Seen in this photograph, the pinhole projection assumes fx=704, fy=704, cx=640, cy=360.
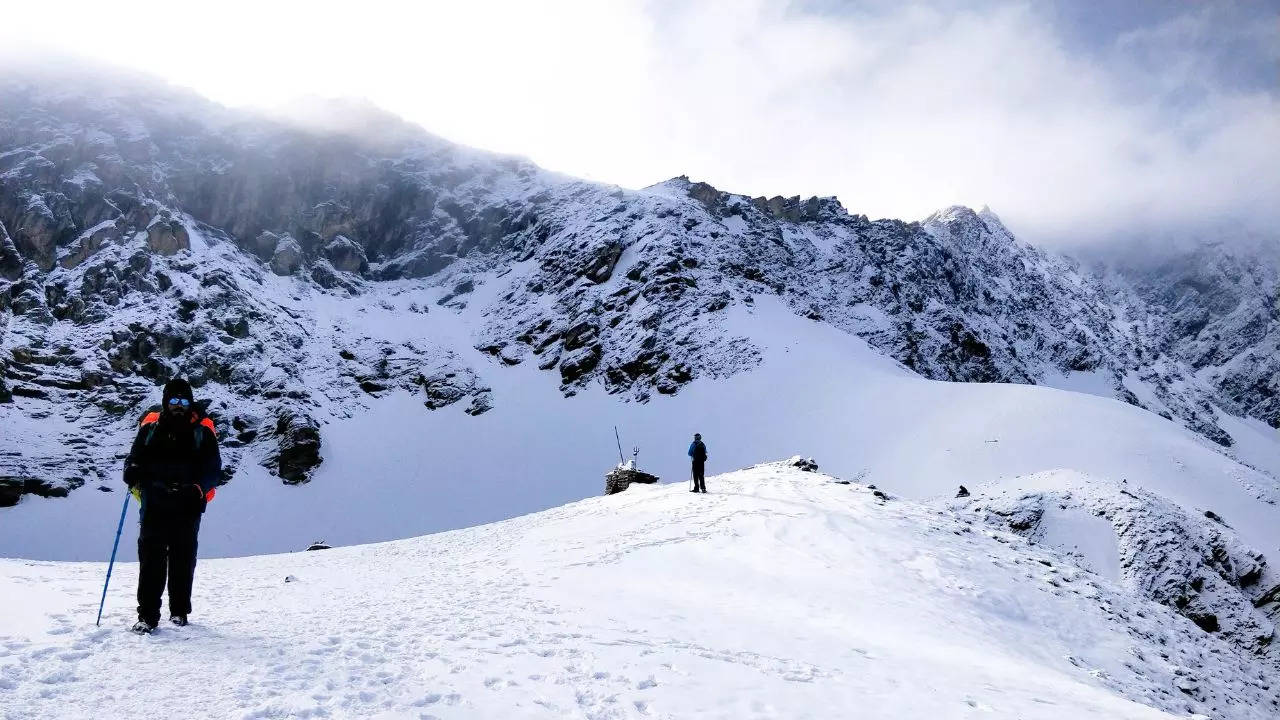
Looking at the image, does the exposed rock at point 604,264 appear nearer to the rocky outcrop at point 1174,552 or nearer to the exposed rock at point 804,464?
the exposed rock at point 804,464

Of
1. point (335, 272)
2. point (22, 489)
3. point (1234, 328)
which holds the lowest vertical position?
point (22, 489)

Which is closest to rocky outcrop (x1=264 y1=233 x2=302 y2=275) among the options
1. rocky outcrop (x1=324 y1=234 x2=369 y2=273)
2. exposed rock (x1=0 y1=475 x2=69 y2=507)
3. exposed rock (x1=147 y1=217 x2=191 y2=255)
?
rocky outcrop (x1=324 y1=234 x2=369 y2=273)

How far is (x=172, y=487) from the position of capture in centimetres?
668

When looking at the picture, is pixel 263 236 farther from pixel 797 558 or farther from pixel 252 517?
pixel 797 558

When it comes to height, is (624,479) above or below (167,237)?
below

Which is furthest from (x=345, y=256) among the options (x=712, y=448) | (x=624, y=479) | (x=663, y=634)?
(x=663, y=634)

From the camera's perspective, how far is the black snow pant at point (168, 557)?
21.0 ft

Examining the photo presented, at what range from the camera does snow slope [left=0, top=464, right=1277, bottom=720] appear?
5.10 meters

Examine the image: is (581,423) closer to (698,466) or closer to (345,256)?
(698,466)

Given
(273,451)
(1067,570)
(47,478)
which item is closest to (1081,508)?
(1067,570)

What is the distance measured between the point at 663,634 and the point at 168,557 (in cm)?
493

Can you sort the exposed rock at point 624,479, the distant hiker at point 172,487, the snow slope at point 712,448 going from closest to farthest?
the distant hiker at point 172,487 < the exposed rock at point 624,479 < the snow slope at point 712,448

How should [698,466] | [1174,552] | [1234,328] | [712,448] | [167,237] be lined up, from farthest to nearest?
[1234,328], [167,237], [712,448], [1174,552], [698,466]

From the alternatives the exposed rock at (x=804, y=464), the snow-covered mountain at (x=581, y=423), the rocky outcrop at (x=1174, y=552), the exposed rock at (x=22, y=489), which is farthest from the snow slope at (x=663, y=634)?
the exposed rock at (x=22, y=489)
